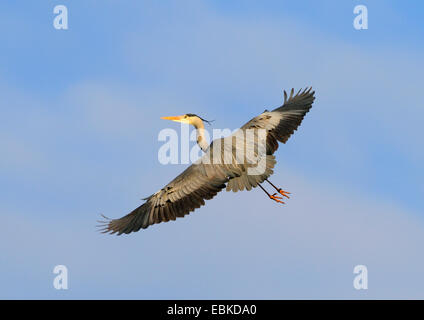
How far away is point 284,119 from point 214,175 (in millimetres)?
3783

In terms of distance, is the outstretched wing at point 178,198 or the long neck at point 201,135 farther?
the long neck at point 201,135

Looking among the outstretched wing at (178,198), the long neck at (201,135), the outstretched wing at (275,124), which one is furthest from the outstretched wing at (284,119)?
the outstretched wing at (178,198)

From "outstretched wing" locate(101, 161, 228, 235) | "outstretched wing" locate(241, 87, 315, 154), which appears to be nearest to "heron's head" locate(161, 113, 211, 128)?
"outstretched wing" locate(241, 87, 315, 154)

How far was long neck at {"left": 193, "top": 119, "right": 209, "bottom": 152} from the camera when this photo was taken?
20.0m

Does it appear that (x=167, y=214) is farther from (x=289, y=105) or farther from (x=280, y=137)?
(x=289, y=105)

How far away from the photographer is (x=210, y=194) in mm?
17625

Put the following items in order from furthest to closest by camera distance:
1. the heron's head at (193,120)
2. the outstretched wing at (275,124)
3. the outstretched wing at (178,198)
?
the heron's head at (193,120), the outstretched wing at (275,124), the outstretched wing at (178,198)

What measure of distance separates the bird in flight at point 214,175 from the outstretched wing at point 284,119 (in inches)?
1.0

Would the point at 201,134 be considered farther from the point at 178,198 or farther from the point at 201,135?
the point at 178,198

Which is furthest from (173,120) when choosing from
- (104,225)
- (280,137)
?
(104,225)

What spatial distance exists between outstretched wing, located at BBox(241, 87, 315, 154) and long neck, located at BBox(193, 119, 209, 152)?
1048mm

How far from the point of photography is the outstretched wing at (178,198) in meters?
17.5

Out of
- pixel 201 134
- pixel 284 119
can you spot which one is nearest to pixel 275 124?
pixel 284 119

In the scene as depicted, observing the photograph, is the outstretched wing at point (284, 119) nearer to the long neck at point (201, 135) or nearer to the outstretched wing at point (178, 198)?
the long neck at point (201, 135)
